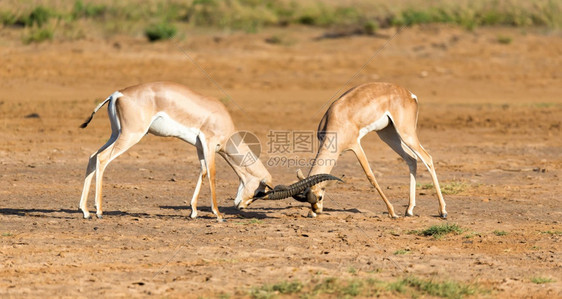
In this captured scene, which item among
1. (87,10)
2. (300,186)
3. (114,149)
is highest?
(114,149)

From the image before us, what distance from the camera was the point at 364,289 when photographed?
26.1 feet

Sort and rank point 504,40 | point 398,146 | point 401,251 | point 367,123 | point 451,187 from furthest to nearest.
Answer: point 504,40
point 451,187
point 398,146
point 367,123
point 401,251

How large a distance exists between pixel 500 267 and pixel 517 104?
13615 mm

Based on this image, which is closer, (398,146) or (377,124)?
(377,124)

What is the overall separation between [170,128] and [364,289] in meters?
4.02

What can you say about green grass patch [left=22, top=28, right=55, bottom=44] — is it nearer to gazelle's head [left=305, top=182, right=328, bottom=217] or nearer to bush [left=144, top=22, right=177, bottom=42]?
→ bush [left=144, top=22, right=177, bottom=42]

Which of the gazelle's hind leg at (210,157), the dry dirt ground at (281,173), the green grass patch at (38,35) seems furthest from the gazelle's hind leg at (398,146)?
the green grass patch at (38,35)

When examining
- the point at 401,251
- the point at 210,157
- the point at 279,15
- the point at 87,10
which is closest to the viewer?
the point at 401,251

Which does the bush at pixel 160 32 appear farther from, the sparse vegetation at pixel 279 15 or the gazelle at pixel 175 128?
the gazelle at pixel 175 128

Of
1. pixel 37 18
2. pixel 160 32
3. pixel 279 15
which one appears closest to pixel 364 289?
pixel 160 32

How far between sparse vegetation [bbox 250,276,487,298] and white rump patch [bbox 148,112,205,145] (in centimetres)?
352

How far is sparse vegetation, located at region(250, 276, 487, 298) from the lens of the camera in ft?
25.8

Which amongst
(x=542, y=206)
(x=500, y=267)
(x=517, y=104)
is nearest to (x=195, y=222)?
(x=500, y=267)

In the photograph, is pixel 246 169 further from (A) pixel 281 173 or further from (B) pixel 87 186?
(A) pixel 281 173
